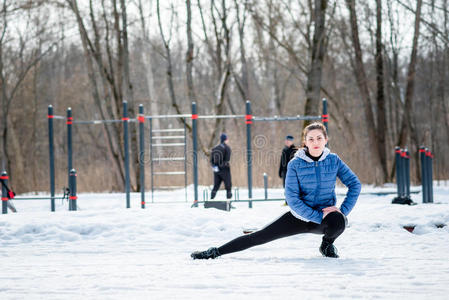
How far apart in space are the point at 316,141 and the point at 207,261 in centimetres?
152

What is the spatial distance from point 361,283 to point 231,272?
108 centimetres

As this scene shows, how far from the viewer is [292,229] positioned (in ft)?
15.3

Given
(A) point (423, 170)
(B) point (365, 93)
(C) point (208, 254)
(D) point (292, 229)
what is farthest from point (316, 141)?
(B) point (365, 93)

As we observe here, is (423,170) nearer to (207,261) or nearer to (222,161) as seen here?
(222,161)

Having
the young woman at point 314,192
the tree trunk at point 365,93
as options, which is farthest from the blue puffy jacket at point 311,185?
the tree trunk at point 365,93

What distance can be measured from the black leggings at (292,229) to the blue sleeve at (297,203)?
0.09 m

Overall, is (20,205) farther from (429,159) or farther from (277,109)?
(277,109)

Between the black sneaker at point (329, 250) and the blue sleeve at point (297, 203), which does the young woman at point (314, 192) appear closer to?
the blue sleeve at point (297, 203)

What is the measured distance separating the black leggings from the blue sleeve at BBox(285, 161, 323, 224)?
0.09 meters

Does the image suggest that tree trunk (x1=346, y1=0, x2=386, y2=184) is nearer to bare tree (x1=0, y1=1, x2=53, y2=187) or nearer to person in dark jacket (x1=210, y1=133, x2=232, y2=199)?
person in dark jacket (x1=210, y1=133, x2=232, y2=199)

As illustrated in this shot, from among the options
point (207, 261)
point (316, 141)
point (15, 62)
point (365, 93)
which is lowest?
point (207, 261)

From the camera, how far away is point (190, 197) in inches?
583

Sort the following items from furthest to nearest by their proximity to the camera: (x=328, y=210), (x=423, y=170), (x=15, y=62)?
(x=15, y=62)
(x=423, y=170)
(x=328, y=210)

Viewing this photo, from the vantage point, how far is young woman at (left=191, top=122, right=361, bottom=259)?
4.55m
